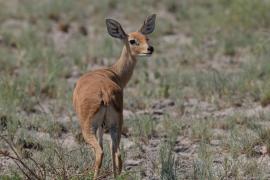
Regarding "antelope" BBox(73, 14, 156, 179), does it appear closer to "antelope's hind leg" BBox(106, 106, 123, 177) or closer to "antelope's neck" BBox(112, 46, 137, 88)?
"antelope's hind leg" BBox(106, 106, 123, 177)

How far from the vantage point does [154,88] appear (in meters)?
11.0

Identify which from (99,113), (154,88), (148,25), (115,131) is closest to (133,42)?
(148,25)

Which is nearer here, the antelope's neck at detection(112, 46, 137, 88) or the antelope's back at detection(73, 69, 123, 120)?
the antelope's back at detection(73, 69, 123, 120)

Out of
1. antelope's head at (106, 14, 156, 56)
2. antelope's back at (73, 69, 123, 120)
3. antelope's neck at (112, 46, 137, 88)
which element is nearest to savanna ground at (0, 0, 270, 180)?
antelope's back at (73, 69, 123, 120)

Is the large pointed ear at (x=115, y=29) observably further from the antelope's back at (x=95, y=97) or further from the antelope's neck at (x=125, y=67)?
the antelope's back at (x=95, y=97)

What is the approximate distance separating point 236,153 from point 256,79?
10.3 feet

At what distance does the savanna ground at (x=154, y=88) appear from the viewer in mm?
7738

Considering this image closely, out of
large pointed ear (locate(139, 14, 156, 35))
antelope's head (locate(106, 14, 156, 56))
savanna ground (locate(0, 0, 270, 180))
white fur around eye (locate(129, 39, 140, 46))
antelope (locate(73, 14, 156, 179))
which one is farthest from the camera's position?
large pointed ear (locate(139, 14, 156, 35))

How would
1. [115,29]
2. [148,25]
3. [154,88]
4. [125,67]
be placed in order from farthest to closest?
[154,88] → [148,25] → [115,29] → [125,67]

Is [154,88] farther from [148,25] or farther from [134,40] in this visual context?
[134,40]

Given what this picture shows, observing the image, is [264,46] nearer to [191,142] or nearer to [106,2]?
[191,142]

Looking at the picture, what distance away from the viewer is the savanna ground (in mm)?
7738

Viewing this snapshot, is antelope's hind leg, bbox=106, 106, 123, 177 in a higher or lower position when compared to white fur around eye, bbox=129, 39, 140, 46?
lower

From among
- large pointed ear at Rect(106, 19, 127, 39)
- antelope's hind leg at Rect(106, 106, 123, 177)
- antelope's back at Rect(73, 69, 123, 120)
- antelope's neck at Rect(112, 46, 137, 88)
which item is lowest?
antelope's hind leg at Rect(106, 106, 123, 177)
